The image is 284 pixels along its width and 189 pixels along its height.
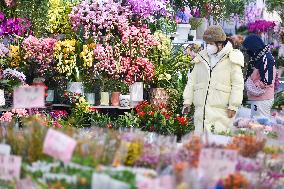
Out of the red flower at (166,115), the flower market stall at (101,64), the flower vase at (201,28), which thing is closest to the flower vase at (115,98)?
the flower market stall at (101,64)

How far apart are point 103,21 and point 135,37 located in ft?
1.41

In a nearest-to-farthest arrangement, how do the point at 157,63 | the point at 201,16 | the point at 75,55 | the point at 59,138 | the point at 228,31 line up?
the point at 59,138, the point at 75,55, the point at 157,63, the point at 201,16, the point at 228,31

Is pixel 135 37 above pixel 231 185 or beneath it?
above

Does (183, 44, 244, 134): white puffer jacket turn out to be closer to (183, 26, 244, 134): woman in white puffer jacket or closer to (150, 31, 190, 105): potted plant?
(183, 26, 244, 134): woman in white puffer jacket

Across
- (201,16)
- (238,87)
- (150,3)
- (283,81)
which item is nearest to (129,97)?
(150,3)

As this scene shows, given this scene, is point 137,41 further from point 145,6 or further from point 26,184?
point 26,184

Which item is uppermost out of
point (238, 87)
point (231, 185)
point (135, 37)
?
point (135, 37)

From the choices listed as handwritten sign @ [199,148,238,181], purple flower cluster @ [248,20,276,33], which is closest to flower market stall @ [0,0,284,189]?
handwritten sign @ [199,148,238,181]

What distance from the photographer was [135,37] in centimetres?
804

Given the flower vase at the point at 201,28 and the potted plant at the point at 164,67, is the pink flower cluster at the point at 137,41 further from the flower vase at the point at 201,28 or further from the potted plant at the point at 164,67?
the flower vase at the point at 201,28

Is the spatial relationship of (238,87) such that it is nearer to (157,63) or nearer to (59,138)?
(157,63)

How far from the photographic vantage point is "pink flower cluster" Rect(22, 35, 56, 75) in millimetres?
7824

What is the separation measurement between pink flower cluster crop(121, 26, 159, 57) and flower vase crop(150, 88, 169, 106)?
467 millimetres

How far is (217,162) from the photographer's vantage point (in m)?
2.97
